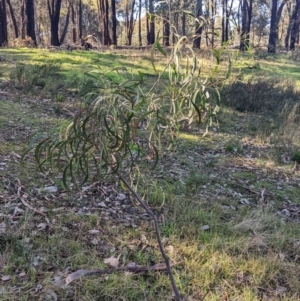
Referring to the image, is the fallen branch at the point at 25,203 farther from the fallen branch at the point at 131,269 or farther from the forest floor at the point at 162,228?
the fallen branch at the point at 131,269

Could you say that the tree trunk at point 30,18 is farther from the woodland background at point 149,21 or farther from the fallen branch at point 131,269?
the fallen branch at point 131,269

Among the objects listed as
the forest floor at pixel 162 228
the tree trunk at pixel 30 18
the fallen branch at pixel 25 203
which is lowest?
the forest floor at pixel 162 228

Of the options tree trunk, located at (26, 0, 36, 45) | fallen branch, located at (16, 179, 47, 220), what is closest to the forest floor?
fallen branch, located at (16, 179, 47, 220)

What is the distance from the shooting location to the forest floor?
2.35 metres

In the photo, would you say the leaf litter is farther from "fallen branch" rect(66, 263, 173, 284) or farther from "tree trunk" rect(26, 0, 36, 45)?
"tree trunk" rect(26, 0, 36, 45)

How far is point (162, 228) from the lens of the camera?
3.05 metres

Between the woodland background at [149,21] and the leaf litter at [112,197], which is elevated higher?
the woodland background at [149,21]

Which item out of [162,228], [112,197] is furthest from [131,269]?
[112,197]

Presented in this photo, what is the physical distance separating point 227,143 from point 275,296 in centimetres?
392

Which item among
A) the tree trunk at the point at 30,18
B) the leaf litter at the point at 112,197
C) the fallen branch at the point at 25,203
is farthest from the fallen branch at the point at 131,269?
the tree trunk at the point at 30,18

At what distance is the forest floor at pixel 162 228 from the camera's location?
7.72 feet

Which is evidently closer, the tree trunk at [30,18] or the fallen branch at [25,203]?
the fallen branch at [25,203]

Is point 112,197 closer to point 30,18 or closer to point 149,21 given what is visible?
point 149,21

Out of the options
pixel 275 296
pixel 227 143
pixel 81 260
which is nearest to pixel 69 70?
pixel 227 143
